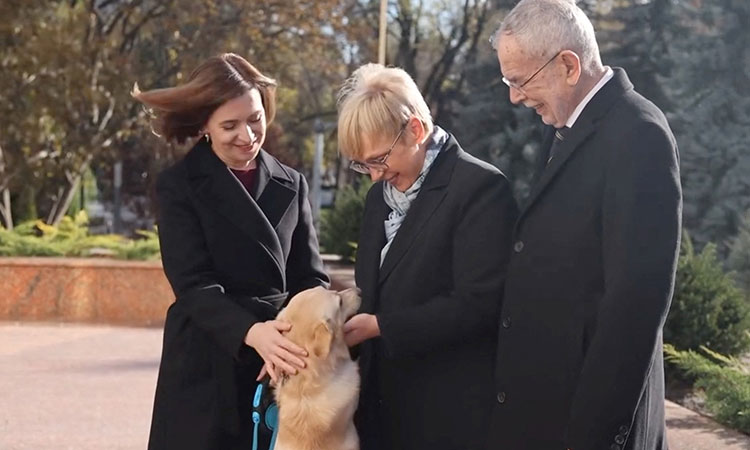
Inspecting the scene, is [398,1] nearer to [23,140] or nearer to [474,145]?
[474,145]

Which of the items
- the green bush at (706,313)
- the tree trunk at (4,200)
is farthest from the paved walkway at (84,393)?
the tree trunk at (4,200)

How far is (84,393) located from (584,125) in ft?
25.2

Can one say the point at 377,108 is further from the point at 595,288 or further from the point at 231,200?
the point at 595,288

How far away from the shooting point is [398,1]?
37.2 meters

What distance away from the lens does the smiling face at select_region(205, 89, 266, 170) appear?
3826 mm

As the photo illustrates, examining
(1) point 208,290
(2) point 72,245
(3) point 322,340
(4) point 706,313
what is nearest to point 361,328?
(3) point 322,340

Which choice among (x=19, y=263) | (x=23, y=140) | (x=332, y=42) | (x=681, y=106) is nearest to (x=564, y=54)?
(x=19, y=263)

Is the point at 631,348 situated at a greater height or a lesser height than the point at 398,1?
lesser

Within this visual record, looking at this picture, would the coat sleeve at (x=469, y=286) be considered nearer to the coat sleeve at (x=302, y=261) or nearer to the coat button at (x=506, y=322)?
the coat button at (x=506, y=322)

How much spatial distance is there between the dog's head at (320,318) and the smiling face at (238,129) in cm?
57

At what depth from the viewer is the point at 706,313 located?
33.7ft

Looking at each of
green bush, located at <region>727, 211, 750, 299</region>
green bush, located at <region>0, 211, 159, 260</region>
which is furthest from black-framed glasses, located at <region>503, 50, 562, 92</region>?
green bush, located at <region>0, 211, 159, 260</region>

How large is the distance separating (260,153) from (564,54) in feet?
4.41

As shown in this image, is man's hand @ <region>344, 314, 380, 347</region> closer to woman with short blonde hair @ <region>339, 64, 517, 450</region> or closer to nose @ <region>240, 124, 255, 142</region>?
woman with short blonde hair @ <region>339, 64, 517, 450</region>
